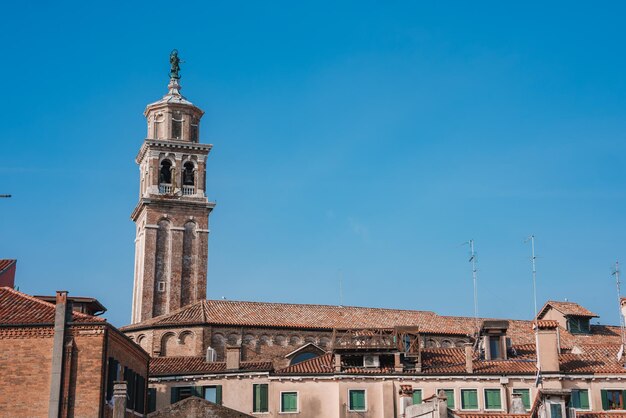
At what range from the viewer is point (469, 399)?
157 ft

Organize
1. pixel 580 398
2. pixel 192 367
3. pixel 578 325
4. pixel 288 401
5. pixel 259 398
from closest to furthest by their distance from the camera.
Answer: pixel 580 398 → pixel 288 401 → pixel 259 398 → pixel 192 367 → pixel 578 325

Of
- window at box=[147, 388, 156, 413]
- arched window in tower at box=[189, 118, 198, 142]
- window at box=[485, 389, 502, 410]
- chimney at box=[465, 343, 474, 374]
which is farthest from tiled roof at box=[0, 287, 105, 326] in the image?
arched window in tower at box=[189, 118, 198, 142]

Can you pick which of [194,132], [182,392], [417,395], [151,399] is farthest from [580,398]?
[194,132]

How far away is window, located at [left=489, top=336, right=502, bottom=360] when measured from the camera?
50.8 meters

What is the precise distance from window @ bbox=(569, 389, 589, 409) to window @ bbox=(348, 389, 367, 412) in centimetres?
923

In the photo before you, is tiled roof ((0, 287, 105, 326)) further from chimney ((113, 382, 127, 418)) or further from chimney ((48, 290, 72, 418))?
chimney ((113, 382, 127, 418))

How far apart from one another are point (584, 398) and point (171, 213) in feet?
133

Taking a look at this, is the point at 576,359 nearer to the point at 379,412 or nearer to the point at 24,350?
the point at 379,412

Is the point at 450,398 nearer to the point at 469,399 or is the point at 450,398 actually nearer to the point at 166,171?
the point at 469,399

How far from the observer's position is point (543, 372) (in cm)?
4744

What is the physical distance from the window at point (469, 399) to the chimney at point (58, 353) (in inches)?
759

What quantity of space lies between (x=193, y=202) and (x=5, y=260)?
3242 centimetres

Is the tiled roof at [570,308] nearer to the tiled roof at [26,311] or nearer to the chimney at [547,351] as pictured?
the chimney at [547,351]

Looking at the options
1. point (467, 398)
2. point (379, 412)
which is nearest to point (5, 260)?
point (379, 412)
